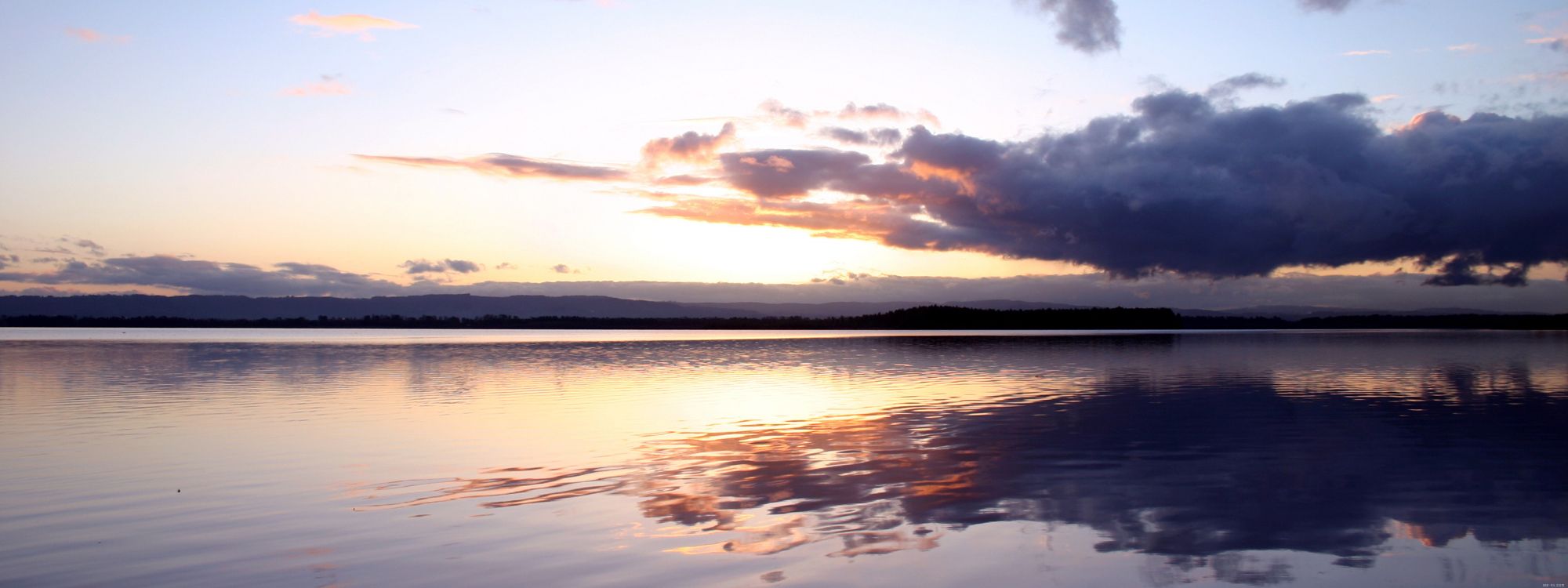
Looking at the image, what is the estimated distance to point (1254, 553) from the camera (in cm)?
1006

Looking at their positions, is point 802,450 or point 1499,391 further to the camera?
point 1499,391

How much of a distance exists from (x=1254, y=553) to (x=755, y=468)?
304 inches

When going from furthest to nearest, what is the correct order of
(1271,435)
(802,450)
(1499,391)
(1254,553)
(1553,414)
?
(1499,391) → (1553,414) → (1271,435) → (802,450) → (1254,553)

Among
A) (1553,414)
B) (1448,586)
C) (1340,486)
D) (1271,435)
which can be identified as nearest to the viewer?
(1448,586)

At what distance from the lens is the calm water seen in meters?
9.65

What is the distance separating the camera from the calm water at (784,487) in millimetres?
9648

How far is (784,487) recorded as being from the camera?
A: 46.0 ft

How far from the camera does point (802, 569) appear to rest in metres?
9.42

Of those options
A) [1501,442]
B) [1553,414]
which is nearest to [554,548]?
[1501,442]

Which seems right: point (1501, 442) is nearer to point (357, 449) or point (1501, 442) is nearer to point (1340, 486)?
point (1340, 486)

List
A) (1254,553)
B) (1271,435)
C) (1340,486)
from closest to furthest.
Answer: (1254,553)
(1340,486)
(1271,435)

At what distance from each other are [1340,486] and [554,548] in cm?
1080

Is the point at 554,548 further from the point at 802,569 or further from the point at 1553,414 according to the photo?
the point at 1553,414

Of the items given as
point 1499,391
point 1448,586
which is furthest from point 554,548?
point 1499,391
